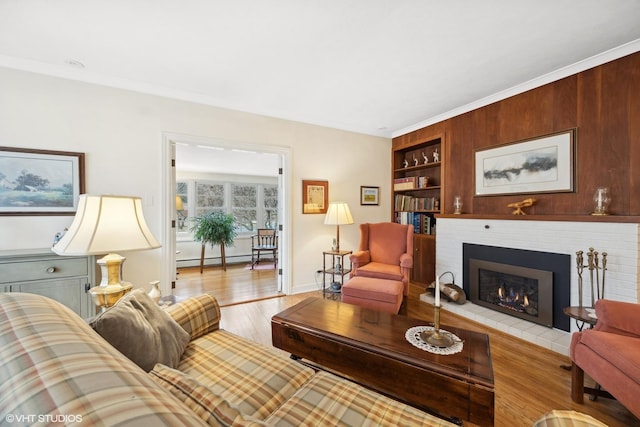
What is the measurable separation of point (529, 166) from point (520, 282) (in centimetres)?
123

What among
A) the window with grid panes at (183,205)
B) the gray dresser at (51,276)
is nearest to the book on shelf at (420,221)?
the gray dresser at (51,276)

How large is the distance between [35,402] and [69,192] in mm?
2858

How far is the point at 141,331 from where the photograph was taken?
1.02 metres

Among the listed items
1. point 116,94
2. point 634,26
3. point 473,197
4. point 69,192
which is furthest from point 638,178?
point 69,192

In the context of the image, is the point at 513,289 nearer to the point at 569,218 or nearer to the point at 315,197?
the point at 569,218

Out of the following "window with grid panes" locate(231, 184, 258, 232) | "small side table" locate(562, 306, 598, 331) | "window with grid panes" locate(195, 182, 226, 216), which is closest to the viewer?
"small side table" locate(562, 306, 598, 331)

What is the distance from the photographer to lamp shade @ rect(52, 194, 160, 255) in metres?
1.18

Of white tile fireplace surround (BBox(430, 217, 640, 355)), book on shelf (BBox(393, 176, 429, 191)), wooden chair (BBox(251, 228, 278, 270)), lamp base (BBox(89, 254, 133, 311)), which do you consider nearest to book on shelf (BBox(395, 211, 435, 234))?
book on shelf (BBox(393, 176, 429, 191))

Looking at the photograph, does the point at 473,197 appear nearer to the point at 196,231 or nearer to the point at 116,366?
the point at 116,366

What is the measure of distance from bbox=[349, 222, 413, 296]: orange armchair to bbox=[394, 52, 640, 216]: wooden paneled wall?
100cm

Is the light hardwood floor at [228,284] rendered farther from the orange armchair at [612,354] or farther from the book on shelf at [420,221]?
the orange armchair at [612,354]

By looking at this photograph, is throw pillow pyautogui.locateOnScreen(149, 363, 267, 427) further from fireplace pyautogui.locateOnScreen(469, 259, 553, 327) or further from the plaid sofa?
fireplace pyautogui.locateOnScreen(469, 259, 553, 327)

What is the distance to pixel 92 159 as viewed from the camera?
8.41ft

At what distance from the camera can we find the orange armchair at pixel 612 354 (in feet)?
→ 4.00
